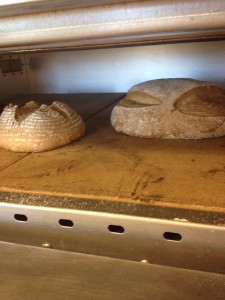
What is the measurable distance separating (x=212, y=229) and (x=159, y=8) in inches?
17.9

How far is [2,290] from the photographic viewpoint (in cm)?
65

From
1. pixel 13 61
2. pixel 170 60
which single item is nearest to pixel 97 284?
pixel 170 60

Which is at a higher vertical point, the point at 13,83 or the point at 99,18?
the point at 99,18

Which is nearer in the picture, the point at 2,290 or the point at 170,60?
the point at 2,290

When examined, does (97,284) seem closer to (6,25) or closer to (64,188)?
(64,188)

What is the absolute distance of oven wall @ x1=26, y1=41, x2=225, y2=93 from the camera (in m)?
1.54

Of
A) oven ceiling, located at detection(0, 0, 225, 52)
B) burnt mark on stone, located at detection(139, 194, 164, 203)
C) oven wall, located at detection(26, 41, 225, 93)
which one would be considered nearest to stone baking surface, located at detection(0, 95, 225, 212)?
burnt mark on stone, located at detection(139, 194, 164, 203)

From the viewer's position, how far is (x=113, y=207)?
63 cm

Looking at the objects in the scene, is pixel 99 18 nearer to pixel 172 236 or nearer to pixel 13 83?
pixel 172 236

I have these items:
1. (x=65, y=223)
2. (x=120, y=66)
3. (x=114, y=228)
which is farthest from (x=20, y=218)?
(x=120, y=66)

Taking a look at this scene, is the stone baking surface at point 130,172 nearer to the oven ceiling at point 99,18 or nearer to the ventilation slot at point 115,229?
the ventilation slot at point 115,229

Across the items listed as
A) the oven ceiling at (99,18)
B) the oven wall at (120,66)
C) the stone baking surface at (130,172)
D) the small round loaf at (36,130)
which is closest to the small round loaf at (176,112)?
the stone baking surface at (130,172)

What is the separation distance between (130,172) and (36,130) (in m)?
0.37

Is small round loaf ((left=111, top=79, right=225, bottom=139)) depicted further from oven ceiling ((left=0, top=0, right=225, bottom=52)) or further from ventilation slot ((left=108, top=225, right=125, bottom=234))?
ventilation slot ((left=108, top=225, right=125, bottom=234))
